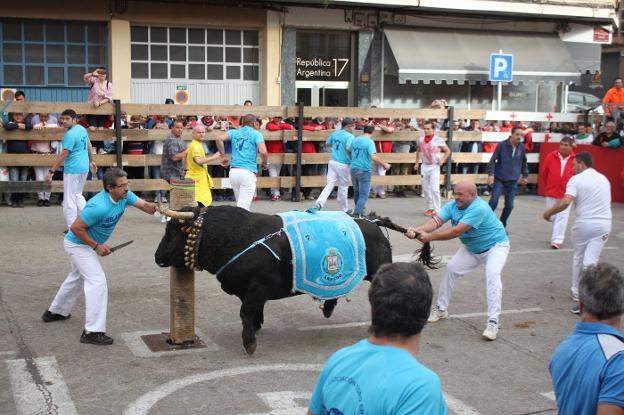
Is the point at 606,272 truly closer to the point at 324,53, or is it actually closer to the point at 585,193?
the point at 585,193

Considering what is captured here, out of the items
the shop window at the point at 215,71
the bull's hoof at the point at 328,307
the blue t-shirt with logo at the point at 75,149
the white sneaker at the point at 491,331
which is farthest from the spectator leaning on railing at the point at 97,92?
the white sneaker at the point at 491,331

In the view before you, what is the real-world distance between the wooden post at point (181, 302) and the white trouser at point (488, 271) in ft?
8.71

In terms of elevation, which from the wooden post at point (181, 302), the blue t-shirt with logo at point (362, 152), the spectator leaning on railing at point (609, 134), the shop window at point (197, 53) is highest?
the shop window at point (197, 53)

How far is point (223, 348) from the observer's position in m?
7.14

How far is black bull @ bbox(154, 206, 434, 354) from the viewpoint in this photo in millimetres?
6848

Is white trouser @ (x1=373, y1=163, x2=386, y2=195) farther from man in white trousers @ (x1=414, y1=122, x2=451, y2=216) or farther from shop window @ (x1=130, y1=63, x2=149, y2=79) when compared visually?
shop window @ (x1=130, y1=63, x2=149, y2=79)

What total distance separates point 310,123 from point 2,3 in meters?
8.54

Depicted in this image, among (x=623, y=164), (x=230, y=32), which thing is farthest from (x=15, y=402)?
(x=230, y=32)

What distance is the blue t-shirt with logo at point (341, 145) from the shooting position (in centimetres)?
1477

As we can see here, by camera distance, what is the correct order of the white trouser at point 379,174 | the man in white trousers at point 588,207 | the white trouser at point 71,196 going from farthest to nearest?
1. the white trouser at point 379,174
2. the white trouser at point 71,196
3. the man in white trousers at point 588,207

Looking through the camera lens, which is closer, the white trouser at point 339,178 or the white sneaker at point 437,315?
the white sneaker at point 437,315

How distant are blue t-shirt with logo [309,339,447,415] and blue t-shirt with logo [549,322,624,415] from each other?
856 millimetres

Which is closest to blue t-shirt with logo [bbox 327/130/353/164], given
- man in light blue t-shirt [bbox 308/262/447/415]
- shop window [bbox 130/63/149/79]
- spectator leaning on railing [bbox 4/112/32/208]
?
spectator leaning on railing [bbox 4/112/32/208]

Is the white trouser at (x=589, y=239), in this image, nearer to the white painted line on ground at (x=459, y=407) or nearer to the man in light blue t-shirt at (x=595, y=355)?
the white painted line on ground at (x=459, y=407)
